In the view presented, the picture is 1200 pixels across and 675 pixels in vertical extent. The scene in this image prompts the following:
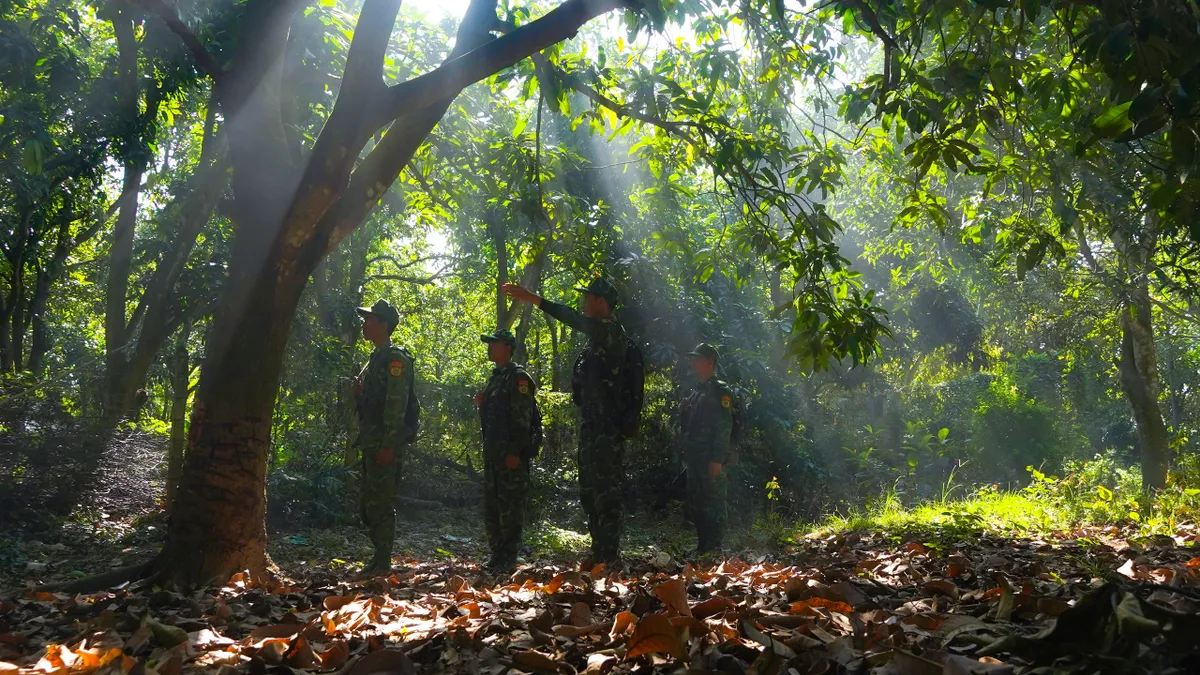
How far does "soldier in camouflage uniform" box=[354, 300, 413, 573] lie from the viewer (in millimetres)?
6182

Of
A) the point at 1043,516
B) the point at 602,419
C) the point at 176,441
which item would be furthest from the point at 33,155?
the point at 1043,516

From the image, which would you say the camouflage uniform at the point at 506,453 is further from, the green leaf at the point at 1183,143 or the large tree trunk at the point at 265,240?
the green leaf at the point at 1183,143

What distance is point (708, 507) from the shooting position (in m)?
7.24

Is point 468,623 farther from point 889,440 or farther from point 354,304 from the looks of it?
point 889,440

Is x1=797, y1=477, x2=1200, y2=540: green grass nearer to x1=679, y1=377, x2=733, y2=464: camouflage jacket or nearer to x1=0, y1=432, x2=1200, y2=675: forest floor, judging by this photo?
x1=0, y1=432, x2=1200, y2=675: forest floor

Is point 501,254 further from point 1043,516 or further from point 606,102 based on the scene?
point 1043,516

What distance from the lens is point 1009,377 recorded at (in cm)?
2041

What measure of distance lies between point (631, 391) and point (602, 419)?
0.99 ft

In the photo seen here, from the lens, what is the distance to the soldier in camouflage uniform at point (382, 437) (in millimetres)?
6182

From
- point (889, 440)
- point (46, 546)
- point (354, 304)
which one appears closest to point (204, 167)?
point (354, 304)

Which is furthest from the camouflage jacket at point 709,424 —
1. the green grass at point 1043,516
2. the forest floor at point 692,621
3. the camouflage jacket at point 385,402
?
the camouflage jacket at point 385,402

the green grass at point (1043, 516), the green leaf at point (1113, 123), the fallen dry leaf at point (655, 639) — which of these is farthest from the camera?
the green grass at point (1043, 516)

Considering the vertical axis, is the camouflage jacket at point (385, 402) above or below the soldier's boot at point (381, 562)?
above

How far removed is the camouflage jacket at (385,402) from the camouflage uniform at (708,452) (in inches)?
101
